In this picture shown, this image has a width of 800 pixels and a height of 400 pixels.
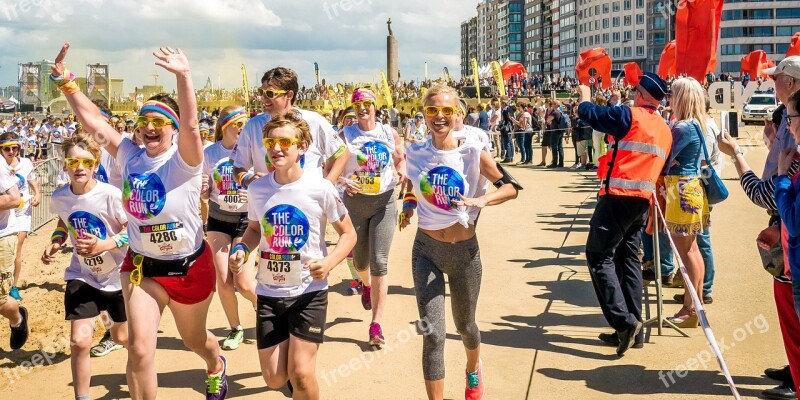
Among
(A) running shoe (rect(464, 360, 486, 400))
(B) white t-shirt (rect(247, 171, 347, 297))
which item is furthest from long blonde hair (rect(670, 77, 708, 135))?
(B) white t-shirt (rect(247, 171, 347, 297))

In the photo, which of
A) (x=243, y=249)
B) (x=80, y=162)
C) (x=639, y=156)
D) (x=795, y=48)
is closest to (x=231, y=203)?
(x=80, y=162)

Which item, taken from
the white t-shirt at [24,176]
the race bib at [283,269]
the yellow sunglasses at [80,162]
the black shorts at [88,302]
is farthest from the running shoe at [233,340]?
the white t-shirt at [24,176]

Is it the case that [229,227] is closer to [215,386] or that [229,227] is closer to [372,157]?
[372,157]

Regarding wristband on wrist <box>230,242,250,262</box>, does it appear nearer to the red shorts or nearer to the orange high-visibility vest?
the red shorts

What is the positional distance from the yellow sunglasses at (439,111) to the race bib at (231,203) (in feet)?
7.49

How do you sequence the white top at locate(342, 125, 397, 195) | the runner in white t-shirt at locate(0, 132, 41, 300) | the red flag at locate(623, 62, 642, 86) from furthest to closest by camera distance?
1. the red flag at locate(623, 62, 642, 86)
2. the runner in white t-shirt at locate(0, 132, 41, 300)
3. the white top at locate(342, 125, 397, 195)

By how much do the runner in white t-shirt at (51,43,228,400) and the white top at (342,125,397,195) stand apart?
2355mm

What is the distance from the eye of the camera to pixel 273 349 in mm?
4156

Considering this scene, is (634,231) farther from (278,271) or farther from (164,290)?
(164,290)

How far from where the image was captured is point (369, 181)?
670cm

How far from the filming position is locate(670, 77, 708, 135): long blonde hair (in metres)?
6.34

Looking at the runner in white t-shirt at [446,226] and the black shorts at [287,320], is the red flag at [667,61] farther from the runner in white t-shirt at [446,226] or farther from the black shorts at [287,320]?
the black shorts at [287,320]

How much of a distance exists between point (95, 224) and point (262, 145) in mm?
1331

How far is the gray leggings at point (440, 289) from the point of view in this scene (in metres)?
4.61
